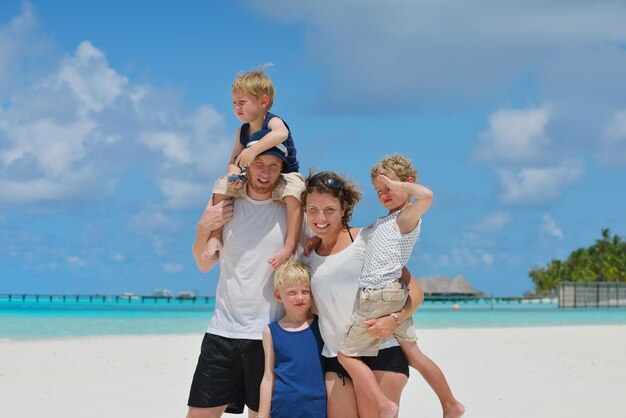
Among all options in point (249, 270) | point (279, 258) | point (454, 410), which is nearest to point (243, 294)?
point (249, 270)

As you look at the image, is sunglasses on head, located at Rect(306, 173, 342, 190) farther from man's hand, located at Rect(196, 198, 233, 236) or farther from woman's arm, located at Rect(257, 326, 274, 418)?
woman's arm, located at Rect(257, 326, 274, 418)

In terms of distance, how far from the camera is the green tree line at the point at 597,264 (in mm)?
83250

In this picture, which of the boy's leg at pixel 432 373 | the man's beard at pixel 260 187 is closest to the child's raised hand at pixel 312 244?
the man's beard at pixel 260 187

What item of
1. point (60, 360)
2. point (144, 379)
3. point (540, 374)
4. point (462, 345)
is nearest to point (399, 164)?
point (144, 379)

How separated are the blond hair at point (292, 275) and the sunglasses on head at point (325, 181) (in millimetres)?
492

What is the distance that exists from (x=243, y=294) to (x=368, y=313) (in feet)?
2.91

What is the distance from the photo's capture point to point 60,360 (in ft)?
54.5

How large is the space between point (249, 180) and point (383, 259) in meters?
1.07

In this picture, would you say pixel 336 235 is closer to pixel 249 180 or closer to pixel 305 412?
pixel 249 180

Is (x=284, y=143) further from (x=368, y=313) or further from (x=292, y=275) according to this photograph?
(x=368, y=313)

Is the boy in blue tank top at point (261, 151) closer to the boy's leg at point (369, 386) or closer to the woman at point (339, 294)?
the woman at point (339, 294)

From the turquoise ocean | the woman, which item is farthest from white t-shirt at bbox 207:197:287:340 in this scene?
the turquoise ocean

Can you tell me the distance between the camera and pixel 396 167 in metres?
4.66

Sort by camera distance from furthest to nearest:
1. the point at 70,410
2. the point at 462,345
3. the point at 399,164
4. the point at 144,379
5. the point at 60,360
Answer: the point at 462,345, the point at 60,360, the point at 144,379, the point at 70,410, the point at 399,164
